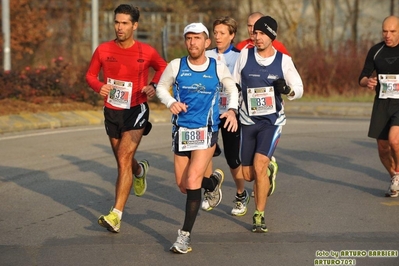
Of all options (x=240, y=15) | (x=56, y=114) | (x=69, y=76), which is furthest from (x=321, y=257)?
(x=240, y=15)

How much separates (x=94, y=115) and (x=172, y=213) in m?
9.26

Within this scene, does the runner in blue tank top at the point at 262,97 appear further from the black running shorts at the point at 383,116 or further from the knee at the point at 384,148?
the knee at the point at 384,148

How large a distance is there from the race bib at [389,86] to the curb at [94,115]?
7719mm

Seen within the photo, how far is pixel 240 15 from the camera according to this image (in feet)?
127

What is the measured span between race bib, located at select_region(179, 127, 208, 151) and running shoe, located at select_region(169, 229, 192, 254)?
0.78 metres

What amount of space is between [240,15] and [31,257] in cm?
3230

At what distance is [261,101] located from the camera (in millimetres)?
8336

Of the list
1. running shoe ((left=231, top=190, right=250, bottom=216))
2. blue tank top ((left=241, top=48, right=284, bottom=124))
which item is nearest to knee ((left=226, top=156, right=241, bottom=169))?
running shoe ((left=231, top=190, right=250, bottom=216))

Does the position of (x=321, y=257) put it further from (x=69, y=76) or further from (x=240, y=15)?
(x=240, y=15)

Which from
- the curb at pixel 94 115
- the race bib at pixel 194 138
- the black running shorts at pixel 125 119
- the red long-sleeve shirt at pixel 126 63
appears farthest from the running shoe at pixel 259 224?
the curb at pixel 94 115

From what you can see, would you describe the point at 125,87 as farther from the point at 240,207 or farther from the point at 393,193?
the point at 393,193

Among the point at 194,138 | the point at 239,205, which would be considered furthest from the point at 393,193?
the point at 194,138

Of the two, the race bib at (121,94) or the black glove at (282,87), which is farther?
the race bib at (121,94)

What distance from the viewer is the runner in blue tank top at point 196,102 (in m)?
7.54
